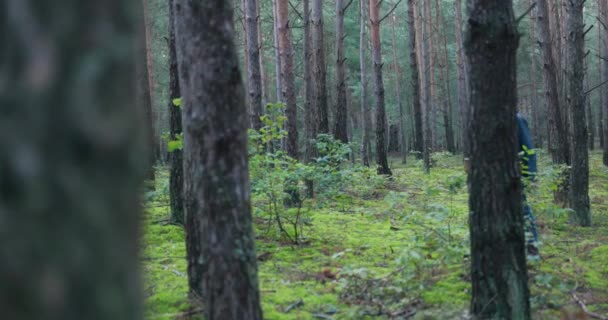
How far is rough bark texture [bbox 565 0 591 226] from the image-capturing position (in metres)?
8.74

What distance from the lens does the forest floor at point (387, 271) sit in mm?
4590

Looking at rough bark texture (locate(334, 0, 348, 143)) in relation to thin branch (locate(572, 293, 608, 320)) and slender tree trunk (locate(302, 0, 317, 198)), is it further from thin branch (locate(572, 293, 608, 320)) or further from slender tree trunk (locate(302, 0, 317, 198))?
thin branch (locate(572, 293, 608, 320))

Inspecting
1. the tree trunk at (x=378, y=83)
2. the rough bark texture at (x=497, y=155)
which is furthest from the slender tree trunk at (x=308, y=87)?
the rough bark texture at (x=497, y=155)

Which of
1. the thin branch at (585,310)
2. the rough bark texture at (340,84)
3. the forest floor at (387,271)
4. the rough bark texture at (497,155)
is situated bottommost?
the thin branch at (585,310)

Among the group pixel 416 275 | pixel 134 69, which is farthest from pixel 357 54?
pixel 134 69

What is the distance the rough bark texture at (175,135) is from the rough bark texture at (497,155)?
3812mm

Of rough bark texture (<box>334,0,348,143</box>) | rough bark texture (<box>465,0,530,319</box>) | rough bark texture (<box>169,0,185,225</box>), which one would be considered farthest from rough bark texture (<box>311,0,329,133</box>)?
rough bark texture (<box>465,0,530,319</box>)

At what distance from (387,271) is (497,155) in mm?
2234

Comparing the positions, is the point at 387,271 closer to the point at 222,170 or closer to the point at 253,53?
the point at 222,170

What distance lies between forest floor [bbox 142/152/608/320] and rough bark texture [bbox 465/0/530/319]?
0.48 m

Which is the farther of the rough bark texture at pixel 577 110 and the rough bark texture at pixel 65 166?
the rough bark texture at pixel 577 110

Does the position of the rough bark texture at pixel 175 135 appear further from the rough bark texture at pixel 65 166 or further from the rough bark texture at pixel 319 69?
the rough bark texture at pixel 319 69

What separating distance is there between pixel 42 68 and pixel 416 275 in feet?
15.4

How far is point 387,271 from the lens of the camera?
5781 mm
